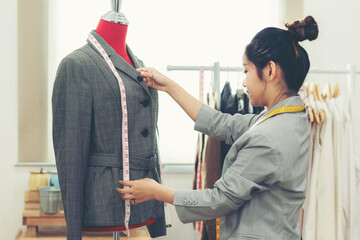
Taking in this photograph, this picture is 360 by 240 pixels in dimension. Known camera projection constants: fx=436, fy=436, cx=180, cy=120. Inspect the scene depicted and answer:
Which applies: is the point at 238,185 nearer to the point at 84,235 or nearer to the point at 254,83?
the point at 254,83

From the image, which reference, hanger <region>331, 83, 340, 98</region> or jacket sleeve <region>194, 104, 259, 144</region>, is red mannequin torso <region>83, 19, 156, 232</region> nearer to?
jacket sleeve <region>194, 104, 259, 144</region>

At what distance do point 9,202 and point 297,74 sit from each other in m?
2.50

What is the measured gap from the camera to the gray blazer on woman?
143 cm

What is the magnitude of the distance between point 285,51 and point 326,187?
128cm

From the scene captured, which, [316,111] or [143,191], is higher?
[316,111]

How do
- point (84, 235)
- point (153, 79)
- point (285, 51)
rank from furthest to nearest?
point (84, 235), point (153, 79), point (285, 51)

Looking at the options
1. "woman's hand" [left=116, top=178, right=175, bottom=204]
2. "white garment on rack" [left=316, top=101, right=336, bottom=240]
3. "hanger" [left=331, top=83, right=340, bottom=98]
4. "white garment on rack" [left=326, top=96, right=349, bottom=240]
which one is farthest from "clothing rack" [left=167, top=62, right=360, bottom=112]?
"woman's hand" [left=116, top=178, right=175, bottom=204]

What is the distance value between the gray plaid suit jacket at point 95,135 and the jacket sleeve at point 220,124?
0.29 m

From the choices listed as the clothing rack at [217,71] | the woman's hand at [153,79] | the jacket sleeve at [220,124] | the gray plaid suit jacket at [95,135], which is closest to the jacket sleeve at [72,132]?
the gray plaid suit jacket at [95,135]

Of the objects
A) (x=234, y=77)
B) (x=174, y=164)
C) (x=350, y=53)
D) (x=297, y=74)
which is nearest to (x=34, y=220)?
(x=174, y=164)

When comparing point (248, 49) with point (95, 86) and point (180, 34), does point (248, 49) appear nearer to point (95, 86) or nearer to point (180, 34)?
point (95, 86)

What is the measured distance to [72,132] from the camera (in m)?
1.38

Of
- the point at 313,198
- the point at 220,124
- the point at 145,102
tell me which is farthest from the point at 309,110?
the point at 145,102

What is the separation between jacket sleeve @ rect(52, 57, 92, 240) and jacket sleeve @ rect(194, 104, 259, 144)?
0.52m
